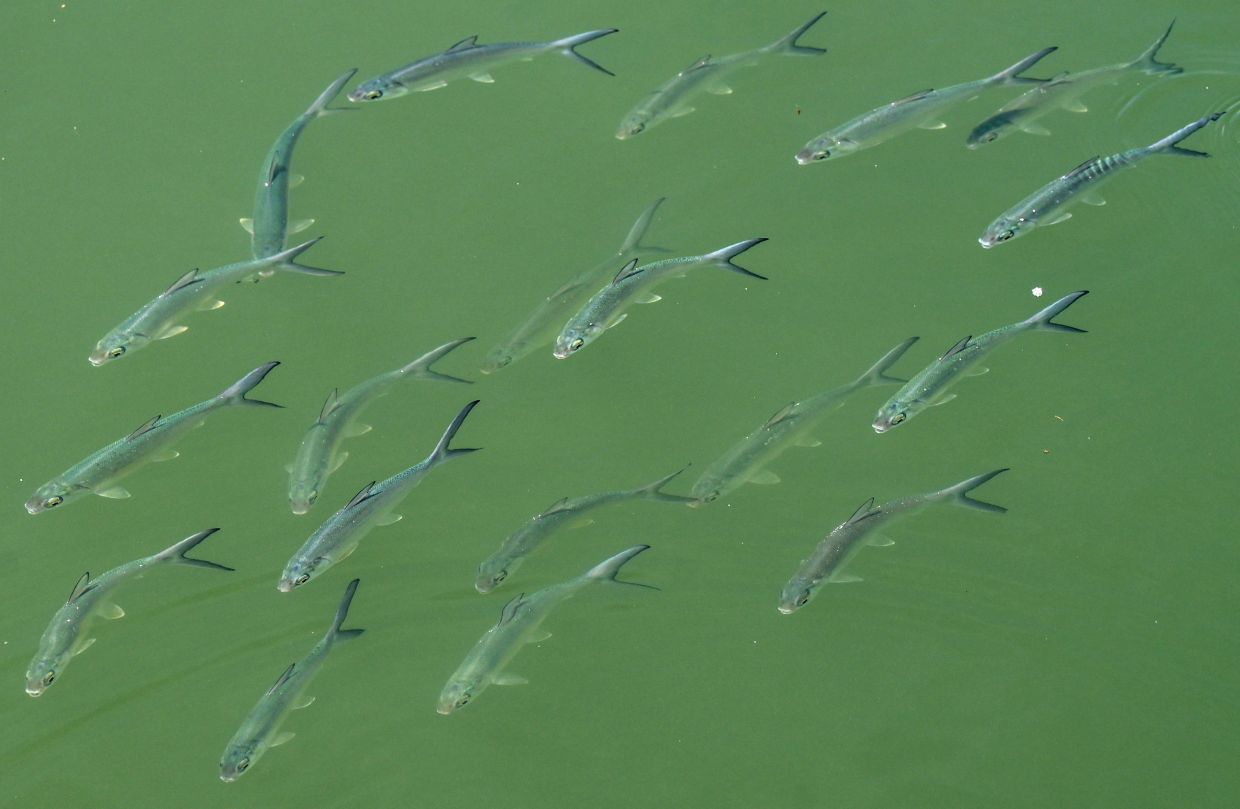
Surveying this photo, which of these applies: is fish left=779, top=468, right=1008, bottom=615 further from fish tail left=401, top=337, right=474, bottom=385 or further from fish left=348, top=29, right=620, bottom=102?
fish left=348, top=29, right=620, bottom=102

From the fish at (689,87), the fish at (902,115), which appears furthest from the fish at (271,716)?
the fish at (902,115)

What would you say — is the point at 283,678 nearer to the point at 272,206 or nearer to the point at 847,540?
the point at 272,206

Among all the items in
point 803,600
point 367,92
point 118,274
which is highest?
point 367,92

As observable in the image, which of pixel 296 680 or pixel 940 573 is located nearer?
pixel 296 680

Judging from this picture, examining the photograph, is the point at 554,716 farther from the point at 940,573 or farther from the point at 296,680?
the point at 940,573

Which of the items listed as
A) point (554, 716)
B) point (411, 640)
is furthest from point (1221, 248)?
point (411, 640)

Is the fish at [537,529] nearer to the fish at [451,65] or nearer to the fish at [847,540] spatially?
the fish at [847,540]

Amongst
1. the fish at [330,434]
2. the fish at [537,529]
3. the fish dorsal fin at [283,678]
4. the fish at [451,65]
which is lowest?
the fish dorsal fin at [283,678]
